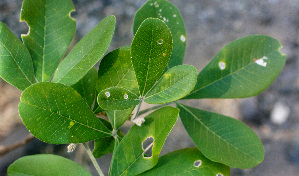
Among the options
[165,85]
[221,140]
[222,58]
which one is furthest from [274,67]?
[165,85]

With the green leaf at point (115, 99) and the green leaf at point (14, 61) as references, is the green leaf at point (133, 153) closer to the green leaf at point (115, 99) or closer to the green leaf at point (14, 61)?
the green leaf at point (115, 99)

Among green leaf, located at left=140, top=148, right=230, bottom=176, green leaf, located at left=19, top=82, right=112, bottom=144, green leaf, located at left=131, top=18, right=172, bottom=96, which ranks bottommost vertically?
green leaf, located at left=140, top=148, right=230, bottom=176

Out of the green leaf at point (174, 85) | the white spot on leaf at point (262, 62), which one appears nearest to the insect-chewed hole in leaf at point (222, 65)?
the white spot on leaf at point (262, 62)

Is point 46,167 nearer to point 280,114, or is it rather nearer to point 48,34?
point 48,34

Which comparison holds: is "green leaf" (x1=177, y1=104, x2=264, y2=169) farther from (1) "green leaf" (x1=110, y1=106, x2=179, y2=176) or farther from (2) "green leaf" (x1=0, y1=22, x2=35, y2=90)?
(2) "green leaf" (x1=0, y1=22, x2=35, y2=90)

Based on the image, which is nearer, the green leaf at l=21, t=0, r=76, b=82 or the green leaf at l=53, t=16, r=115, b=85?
the green leaf at l=53, t=16, r=115, b=85

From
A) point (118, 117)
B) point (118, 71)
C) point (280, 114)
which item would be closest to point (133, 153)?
point (118, 117)

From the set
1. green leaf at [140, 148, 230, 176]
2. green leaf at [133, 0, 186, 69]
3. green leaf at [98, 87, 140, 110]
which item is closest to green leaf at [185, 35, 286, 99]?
green leaf at [133, 0, 186, 69]
